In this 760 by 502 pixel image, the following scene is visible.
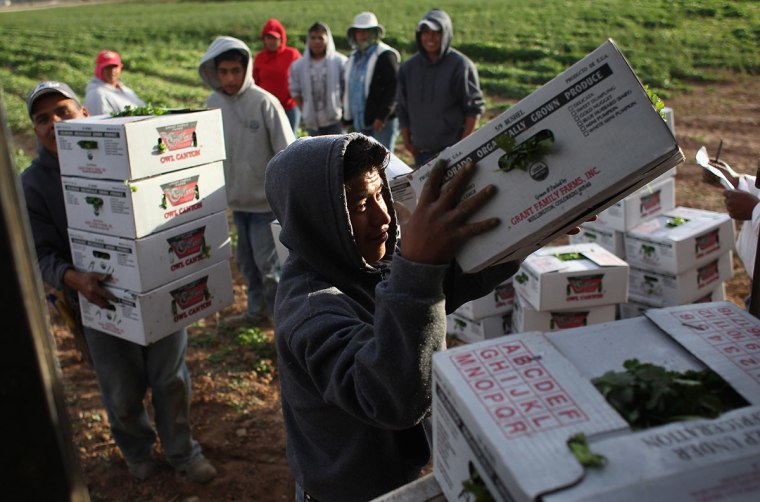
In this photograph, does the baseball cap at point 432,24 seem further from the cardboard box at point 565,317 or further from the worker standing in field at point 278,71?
the cardboard box at point 565,317

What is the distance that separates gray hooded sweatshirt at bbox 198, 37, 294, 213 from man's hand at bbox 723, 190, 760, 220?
3157 mm

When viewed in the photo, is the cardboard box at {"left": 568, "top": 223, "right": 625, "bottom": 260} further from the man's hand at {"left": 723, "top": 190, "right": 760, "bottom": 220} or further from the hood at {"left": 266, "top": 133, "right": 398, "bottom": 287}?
the hood at {"left": 266, "top": 133, "right": 398, "bottom": 287}

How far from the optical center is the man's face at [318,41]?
7.62 meters

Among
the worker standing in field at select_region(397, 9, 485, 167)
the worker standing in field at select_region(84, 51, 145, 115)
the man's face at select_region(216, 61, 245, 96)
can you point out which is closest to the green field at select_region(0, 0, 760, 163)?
the worker standing in field at select_region(84, 51, 145, 115)

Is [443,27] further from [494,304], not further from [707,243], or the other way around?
[707,243]

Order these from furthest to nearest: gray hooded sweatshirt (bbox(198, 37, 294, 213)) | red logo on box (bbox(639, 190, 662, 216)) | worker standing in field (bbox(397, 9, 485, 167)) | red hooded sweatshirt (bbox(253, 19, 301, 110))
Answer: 1. red hooded sweatshirt (bbox(253, 19, 301, 110))
2. worker standing in field (bbox(397, 9, 485, 167))
3. gray hooded sweatshirt (bbox(198, 37, 294, 213))
4. red logo on box (bbox(639, 190, 662, 216))

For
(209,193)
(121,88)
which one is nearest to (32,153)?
(121,88)

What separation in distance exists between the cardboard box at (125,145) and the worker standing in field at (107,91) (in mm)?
3013

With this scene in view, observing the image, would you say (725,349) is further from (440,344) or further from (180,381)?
(180,381)

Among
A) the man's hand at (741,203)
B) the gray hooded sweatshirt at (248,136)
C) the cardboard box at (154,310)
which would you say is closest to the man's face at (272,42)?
the gray hooded sweatshirt at (248,136)

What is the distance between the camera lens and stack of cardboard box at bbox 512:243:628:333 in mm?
4094

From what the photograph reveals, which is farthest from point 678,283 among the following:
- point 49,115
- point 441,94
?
point 49,115

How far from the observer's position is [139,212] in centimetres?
329

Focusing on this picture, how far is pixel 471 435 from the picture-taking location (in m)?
1.13
